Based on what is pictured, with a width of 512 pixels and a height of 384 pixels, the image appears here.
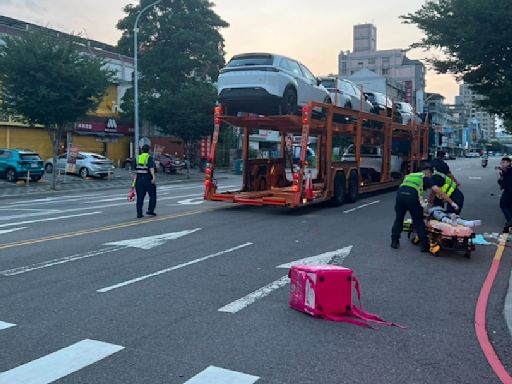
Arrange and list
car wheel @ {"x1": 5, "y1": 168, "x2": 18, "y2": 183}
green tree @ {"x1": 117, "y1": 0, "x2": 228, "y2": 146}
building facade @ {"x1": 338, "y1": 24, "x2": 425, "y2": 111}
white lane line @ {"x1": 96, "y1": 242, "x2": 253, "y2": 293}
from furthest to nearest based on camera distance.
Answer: building facade @ {"x1": 338, "y1": 24, "x2": 425, "y2": 111} < green tree @ {"x1": 117, "y1": 0, "x2": 228, "y2": 146} < car wheel @ {"x1": 5, "y1": 168, "x2": 18, "y2": 183} < white lane line @ {"x1": 96, "y1": 242, "x2": 253, "y2": 293}

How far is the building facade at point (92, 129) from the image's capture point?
121ft

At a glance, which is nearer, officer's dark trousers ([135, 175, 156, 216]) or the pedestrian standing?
the pedestrian standing

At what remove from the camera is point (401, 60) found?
129875 mm

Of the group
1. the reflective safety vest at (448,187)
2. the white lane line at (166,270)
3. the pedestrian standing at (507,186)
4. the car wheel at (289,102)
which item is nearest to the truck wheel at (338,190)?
the car wheel at (289,102)

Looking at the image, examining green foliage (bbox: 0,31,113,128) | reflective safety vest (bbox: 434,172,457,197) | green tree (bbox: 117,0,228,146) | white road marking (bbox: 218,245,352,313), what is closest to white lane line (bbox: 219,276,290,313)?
white road marking (bbox: 218,245,352,313)

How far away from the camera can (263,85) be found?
13844 mm

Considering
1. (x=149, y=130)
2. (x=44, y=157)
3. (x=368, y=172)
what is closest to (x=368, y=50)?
(x=149, y=130)

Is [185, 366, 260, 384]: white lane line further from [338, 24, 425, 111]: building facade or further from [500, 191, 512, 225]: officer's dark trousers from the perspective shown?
[338, 24, 425, 111]: building facade

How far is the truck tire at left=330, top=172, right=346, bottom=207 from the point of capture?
1652 cm

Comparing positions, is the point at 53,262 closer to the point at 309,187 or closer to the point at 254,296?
the point at 254,296

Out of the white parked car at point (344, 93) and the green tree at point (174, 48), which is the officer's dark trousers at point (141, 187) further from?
the green tree at point (174, 48)

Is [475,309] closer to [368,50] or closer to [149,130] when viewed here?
[149,130]

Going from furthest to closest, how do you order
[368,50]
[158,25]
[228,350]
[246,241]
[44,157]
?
[368,50] → [158,25] → [44,157] → [246,241] → [228,350]

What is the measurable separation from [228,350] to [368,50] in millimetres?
143173
